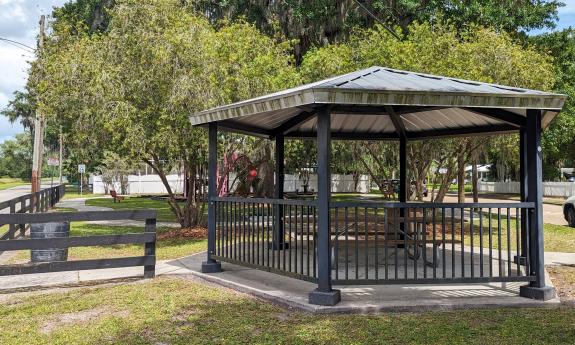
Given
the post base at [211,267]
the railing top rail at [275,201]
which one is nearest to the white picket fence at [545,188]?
the post base at [211,267]

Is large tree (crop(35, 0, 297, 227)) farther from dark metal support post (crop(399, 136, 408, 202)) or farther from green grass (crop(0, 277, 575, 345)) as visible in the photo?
green grass (crop(0, 277, 575, 345))

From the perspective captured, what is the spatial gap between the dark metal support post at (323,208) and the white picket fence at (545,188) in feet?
87.8

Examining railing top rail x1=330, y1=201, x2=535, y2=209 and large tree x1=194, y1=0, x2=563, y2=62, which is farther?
large tree x1=194, y1=0, x2=563, y2=62

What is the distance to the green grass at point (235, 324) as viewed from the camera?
4.98 m

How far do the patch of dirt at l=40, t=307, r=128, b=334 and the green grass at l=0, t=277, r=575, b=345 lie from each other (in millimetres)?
11

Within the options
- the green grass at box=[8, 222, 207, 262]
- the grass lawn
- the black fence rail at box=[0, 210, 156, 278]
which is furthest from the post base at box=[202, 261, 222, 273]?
the grass lawn

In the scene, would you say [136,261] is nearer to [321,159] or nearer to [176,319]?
[176,319]

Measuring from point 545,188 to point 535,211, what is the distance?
36161mm

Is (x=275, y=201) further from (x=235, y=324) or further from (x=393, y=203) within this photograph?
(x=235, y=324)

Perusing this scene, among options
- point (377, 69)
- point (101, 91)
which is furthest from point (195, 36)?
point (377, 69)

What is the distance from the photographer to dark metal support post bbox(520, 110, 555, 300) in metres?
6.40

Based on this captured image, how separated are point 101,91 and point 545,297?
10129 millimetres

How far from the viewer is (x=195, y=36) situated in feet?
42.7

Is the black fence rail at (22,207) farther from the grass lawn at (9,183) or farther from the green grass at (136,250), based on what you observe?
the grass lawn at (9,183)
